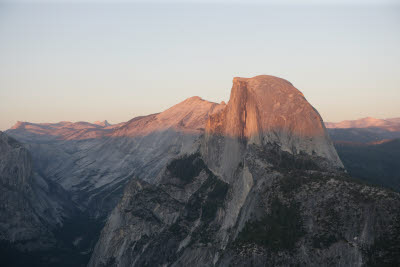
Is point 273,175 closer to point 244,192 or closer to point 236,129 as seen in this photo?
point 244,192

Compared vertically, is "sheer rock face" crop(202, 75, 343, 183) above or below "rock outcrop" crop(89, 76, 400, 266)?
above

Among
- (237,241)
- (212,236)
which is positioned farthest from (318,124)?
(237,241)

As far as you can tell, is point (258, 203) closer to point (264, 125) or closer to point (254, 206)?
point (254, 206)

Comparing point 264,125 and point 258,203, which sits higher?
point 264,125

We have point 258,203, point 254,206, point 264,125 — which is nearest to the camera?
point 258,203

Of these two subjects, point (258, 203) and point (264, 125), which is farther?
point (264, 125)

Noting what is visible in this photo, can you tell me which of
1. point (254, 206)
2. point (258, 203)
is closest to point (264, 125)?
point (254, 206)
